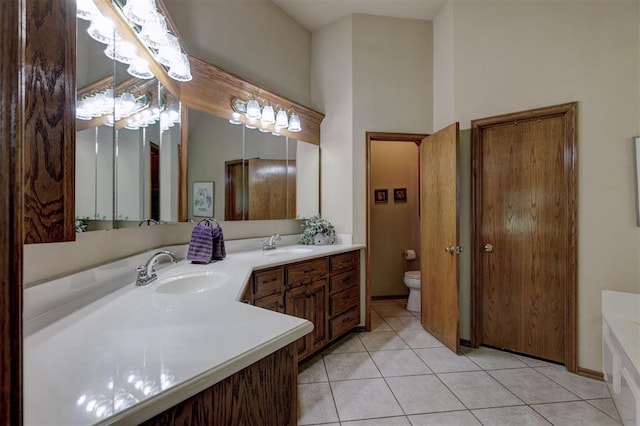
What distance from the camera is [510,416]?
5.67ft

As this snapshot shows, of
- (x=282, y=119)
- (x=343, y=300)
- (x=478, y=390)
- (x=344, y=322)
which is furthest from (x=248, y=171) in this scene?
(x=478, y=390)

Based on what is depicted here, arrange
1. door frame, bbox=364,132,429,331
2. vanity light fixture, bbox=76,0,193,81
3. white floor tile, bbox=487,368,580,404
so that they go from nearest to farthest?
vanity light fixture, bbox=76,0,193,81 < white floor tile, bbox=487,368,580,404 < door frame, bbox=364,132,429,331

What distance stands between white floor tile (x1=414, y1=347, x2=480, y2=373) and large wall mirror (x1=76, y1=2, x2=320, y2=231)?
1.75 metres

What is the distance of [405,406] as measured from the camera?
5.92 feet

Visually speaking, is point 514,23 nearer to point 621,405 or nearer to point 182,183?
point 621,405

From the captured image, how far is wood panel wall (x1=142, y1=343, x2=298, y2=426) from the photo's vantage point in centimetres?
60

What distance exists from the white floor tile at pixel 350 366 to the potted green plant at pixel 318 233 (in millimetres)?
1062

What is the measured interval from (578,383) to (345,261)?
190 centimetres

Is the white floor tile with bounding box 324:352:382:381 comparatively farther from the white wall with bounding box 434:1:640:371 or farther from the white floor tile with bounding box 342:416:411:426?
the white wall with bounding box 434:1:640:371

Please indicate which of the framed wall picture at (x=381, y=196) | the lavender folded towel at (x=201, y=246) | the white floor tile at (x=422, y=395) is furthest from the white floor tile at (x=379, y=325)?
the lavender folded towel at (x=201, y=246)

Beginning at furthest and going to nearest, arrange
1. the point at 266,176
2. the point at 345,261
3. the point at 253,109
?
the point at 266,176 → the point at 345,261 → the point at 253,109

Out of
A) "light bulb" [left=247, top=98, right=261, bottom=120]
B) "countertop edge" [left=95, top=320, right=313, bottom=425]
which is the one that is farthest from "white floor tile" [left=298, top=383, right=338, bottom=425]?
"light bulb" [left=247, top=98, right=261, bottom=120]

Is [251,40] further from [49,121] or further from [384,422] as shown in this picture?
[384,422]

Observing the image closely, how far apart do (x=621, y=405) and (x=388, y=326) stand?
1.78 metres
